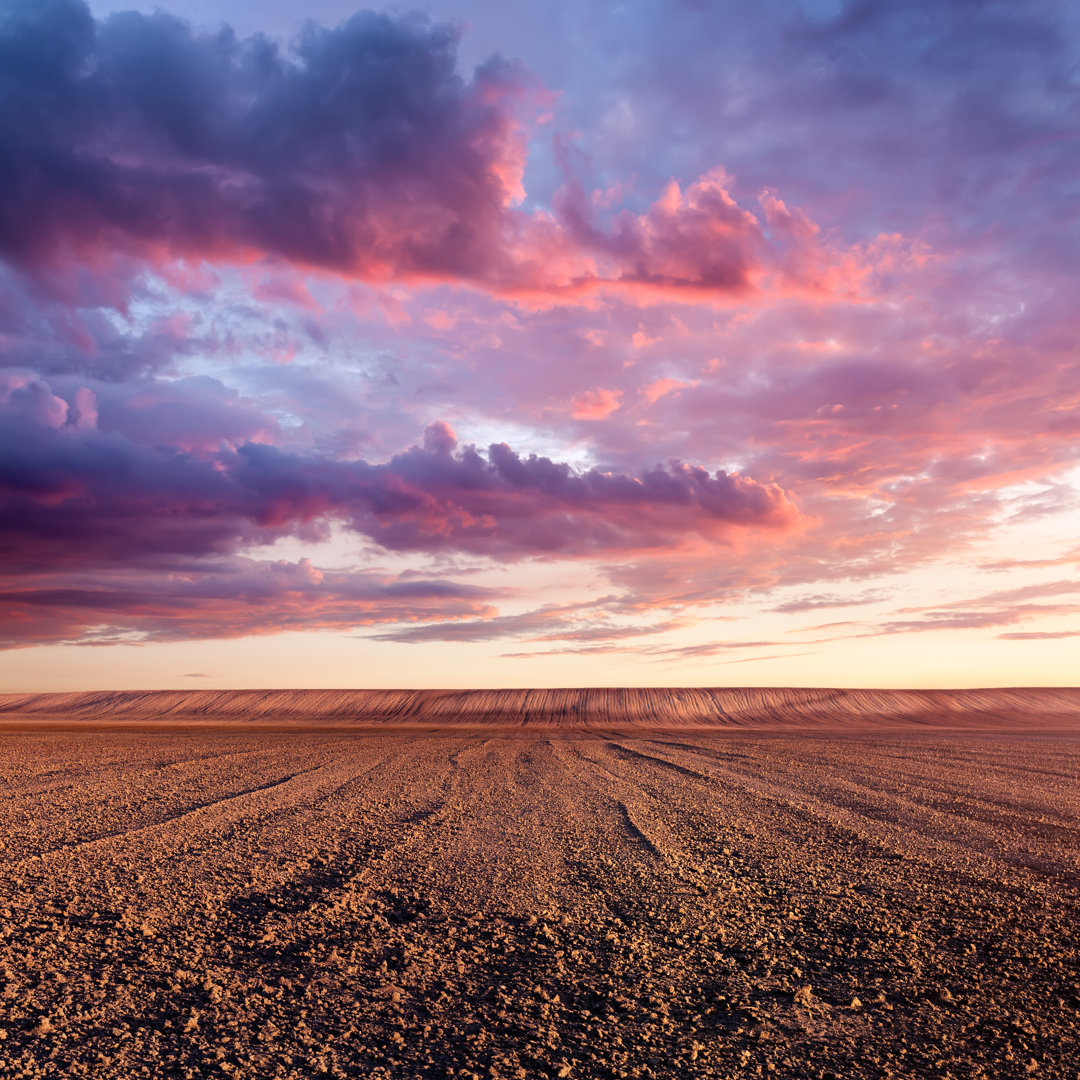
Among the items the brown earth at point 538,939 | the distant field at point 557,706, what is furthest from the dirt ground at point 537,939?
the distant field at point 557,706

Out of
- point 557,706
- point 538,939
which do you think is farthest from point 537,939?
point 557,706

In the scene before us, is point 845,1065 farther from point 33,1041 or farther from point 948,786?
point 948,786

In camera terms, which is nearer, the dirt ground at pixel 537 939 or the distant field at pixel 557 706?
the dirt ground at pixel 537 939

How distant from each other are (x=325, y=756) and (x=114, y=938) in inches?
858

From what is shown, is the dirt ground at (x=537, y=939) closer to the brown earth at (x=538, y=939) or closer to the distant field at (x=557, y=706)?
the brown earth at (x=538, y=939)

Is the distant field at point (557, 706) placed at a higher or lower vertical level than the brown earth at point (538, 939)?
lower

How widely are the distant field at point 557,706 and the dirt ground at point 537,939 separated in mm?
91601

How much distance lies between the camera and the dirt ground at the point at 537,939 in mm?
4887

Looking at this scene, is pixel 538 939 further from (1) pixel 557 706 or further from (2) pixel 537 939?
(1) pixel 557 706

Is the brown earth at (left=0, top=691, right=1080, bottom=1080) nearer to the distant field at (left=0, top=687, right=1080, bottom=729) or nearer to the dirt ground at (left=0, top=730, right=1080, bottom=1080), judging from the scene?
the dirt ground at (left=0, top=730, right=1080, bottom=1080)

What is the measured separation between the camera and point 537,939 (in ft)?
23.1

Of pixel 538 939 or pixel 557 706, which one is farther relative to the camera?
pixel 557 706

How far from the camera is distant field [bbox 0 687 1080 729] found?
110 metres

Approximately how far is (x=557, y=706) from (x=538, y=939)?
126 m
